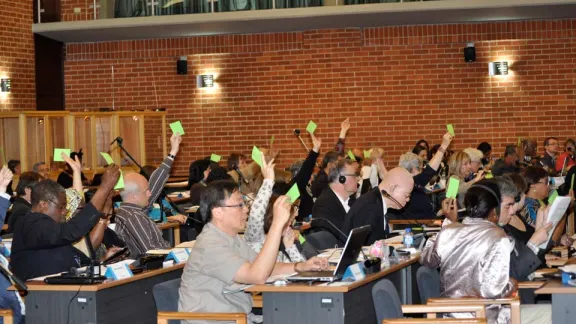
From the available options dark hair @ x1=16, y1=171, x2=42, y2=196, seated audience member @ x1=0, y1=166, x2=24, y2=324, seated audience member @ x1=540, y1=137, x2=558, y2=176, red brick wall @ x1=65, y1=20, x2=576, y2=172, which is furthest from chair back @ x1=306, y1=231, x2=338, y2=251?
red brick wall @ x1=65, y1=20, x2=576, y2=172

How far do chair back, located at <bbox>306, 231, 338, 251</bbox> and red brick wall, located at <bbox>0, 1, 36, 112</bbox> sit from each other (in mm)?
9752

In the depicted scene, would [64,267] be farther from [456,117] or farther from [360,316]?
[456,117]

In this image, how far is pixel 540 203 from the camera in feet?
29.9

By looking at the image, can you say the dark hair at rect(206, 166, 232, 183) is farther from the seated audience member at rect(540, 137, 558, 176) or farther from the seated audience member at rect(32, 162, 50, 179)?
the seated audience member at rect(540, 137, 558, 176)

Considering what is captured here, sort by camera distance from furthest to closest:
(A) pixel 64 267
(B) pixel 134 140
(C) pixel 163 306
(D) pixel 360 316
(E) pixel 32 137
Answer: (B) pixel 134 140
(E) pixel 32 137
(A) pixel 64 267
(D) pixel 360 316
(C) pixel 163 306

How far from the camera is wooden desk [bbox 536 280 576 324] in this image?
18.5 ft

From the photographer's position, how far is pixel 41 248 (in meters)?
6.85

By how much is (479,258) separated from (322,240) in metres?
2.61

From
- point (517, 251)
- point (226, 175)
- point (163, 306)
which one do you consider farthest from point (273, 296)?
point (226, 175)

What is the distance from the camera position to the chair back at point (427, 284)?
6302mm

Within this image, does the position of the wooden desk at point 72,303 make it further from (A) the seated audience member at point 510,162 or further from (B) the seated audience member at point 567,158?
(B) the seated audience member at point 567,158

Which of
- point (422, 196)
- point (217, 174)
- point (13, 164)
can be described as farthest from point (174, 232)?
point (13, 164)

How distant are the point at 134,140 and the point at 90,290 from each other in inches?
432

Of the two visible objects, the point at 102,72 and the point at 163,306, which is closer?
the point at 163,306
